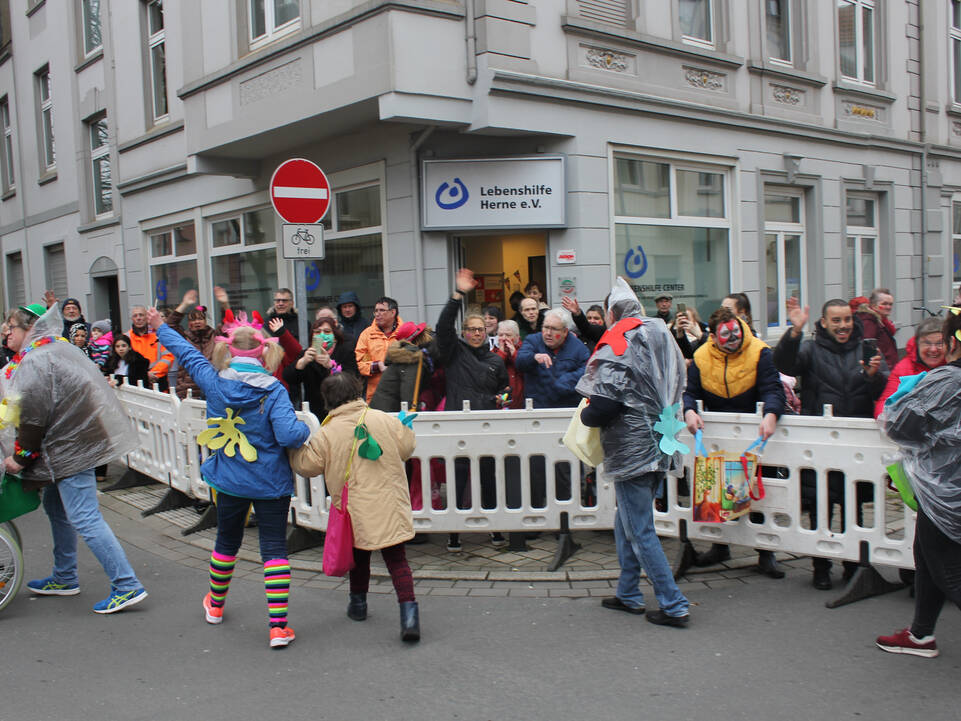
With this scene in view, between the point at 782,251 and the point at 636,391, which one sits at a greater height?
the point at 782,251

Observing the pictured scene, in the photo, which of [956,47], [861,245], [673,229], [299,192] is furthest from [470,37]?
[956,47]

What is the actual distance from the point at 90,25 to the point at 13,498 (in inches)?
608

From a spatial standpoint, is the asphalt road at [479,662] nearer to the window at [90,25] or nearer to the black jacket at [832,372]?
the black jacket at [832,372]

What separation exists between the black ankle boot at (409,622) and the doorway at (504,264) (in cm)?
644

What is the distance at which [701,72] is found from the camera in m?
11.6

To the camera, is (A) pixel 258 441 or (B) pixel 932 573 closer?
(B) pixel 932 573

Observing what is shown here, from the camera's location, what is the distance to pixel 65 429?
16.3ft

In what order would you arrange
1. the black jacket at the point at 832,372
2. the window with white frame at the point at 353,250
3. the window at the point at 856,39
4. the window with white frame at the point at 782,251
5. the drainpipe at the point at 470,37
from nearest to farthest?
the black jacket at the point at 832,372 < the drainpipe at the point at 470,37 < the window with white frame at the point at 353,250 < the window with white frame at the point at 782,251 < the window at the point at 856,39

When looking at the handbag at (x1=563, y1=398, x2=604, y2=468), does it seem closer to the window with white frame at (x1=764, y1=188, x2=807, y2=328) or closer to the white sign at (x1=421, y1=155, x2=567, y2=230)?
the white sign at (x1=421, y1=155, x2=567, y2=230)

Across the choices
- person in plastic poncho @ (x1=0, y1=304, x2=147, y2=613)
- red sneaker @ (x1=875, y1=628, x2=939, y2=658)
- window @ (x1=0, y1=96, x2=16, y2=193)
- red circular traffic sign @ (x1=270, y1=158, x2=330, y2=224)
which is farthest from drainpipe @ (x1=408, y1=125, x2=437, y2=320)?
window @ (x1=0, y1=96, x2=16, y2=193)

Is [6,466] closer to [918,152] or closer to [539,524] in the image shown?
[539,524]

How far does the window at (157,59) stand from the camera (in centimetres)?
1490

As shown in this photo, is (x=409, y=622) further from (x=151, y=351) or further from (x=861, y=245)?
(x=861, y=245)

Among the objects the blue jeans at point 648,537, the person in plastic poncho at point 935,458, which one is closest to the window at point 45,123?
the blue jeans at point 648,537
